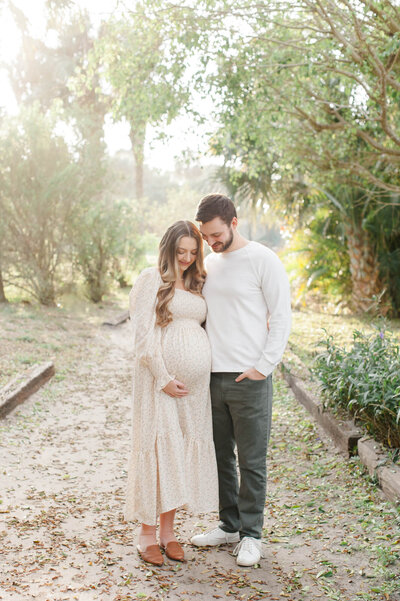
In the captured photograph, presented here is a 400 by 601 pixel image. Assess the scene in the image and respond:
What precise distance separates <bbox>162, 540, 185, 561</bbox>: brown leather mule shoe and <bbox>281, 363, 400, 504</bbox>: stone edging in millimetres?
Answer: 1348

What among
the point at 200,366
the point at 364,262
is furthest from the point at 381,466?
the point at 364,262

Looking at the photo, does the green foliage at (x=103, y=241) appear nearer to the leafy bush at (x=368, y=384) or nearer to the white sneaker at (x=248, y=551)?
the leafy bush at (x=368, y=384)

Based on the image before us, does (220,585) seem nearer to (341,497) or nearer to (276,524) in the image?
(276,524)

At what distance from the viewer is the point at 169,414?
348 centimetres

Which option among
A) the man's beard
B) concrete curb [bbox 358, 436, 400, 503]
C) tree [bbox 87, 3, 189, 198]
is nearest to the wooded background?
tree [bbox 87, 3, 189, 198]

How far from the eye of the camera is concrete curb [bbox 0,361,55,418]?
6.39 m

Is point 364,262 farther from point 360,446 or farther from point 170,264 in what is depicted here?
point 170,264

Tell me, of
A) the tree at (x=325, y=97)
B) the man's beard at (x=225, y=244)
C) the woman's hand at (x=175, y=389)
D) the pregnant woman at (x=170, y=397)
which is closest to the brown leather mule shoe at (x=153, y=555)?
the pregnant woman at (x=170, y=397)

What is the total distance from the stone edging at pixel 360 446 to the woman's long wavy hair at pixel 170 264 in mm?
1795

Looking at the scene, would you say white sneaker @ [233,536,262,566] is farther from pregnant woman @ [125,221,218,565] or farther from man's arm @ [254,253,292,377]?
man's arm @ [254,253,292,377]

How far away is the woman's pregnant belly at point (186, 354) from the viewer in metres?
3.45

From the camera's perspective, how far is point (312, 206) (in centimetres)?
1555

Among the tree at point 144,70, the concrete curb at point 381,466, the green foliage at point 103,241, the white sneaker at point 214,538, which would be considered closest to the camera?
the white sneaker at point 214,538

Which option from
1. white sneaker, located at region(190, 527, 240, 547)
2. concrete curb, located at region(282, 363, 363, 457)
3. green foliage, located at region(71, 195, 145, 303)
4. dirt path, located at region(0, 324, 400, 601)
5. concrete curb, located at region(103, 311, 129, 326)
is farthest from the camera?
green foliage, located at region(71, 195, 145, 303)
